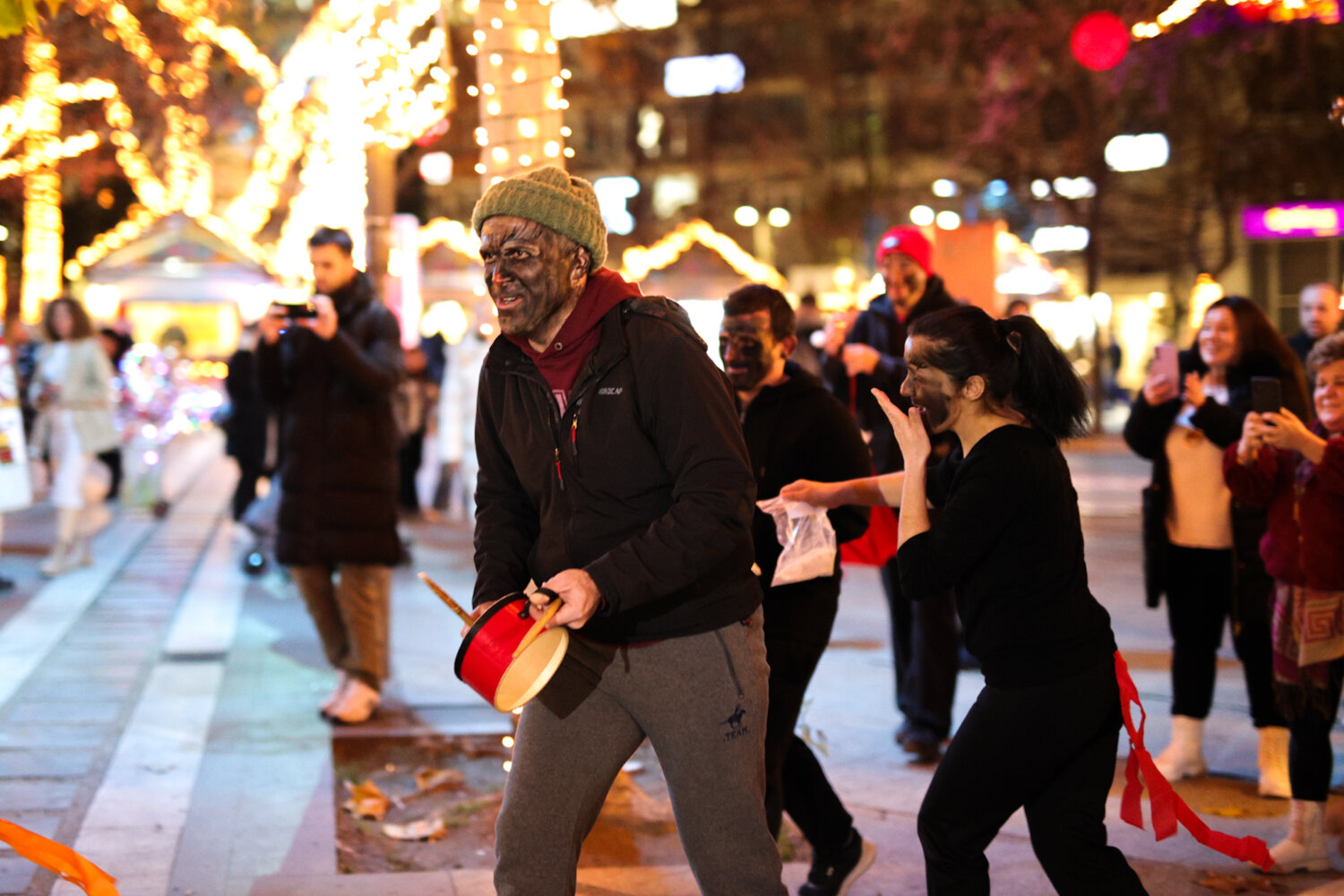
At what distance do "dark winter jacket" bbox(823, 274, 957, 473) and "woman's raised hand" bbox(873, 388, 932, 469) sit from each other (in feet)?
8.23

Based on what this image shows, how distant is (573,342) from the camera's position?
298 centimetres

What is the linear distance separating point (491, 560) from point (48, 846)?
1.31 metres

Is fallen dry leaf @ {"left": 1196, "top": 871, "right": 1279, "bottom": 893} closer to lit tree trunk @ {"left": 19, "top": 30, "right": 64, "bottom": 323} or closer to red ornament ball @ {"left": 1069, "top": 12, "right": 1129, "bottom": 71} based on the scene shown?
lit tree trunk @ {"left": 19, "top": 30, "right": 64, "bottom": 323}

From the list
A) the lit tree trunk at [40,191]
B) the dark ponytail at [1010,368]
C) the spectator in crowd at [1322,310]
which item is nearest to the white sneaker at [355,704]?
the dark ponytail at [1010,368]

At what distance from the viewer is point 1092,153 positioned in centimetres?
2405

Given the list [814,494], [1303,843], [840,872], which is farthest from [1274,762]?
[814,494]

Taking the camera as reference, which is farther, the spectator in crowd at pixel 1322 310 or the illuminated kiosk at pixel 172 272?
the illuminated kiosk at pixel 172 272

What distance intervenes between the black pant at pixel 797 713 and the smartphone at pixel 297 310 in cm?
273

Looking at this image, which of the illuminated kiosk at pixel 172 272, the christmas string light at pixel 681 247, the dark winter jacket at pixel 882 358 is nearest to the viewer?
the dark winter jacket at pixel 882 358

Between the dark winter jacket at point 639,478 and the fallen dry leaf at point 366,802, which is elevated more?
the dark winter jacket at point 639,478

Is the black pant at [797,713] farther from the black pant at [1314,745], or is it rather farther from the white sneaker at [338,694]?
the white sneaker at [338,694]

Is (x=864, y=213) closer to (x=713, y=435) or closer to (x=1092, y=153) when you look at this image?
(x=1092, y=153)

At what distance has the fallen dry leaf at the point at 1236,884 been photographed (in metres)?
4.39

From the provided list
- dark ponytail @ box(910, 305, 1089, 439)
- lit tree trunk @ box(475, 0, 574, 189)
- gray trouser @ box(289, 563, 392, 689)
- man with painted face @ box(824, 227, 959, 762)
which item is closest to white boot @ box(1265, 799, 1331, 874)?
man with painted face @ box(824, 227, 959, 762)
